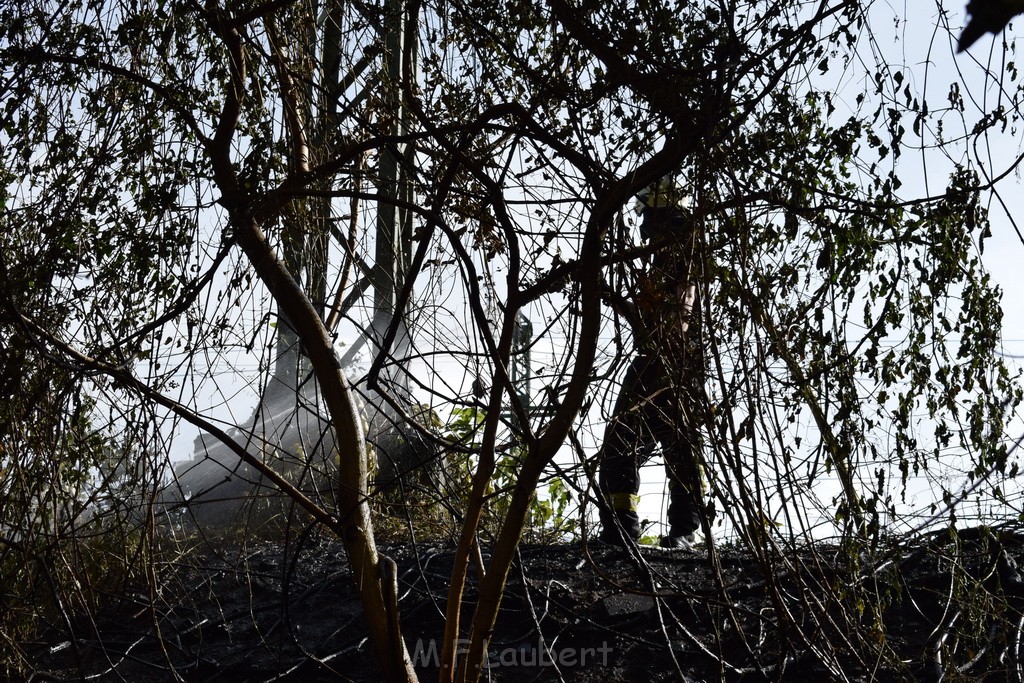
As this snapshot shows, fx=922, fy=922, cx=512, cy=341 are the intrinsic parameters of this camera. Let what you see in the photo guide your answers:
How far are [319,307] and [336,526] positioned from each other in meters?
0.79

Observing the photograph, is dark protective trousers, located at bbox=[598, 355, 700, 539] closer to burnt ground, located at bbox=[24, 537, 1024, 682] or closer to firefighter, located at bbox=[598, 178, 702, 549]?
firefighter, located at bbox=[598, 178, 702, 549]

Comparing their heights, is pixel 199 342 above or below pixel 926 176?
below

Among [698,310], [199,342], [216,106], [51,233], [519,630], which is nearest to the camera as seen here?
[698,310]

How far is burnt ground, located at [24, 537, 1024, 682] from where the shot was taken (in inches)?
119

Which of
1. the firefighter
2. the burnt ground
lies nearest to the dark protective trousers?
the firefighter

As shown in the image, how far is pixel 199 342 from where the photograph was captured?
280 cm

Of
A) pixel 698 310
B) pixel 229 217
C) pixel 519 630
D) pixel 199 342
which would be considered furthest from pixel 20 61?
pixel 519 630

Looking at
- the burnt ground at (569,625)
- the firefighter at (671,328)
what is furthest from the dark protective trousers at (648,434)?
the burnt ground at (569,625)

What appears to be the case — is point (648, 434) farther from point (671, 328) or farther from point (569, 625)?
point (569, 625)

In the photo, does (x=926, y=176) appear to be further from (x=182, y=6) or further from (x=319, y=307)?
(x=182, y=6)

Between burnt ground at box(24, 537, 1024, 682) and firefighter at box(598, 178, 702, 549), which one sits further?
burnt ground at box(24, 537, 1024, 682)

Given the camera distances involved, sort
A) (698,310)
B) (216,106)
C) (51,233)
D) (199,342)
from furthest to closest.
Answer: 1. (216,106)
2. (199,342)
3. (51,233)
4. (698,310)

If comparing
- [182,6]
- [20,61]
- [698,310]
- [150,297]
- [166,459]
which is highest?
[182,6]

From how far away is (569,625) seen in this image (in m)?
3.40
